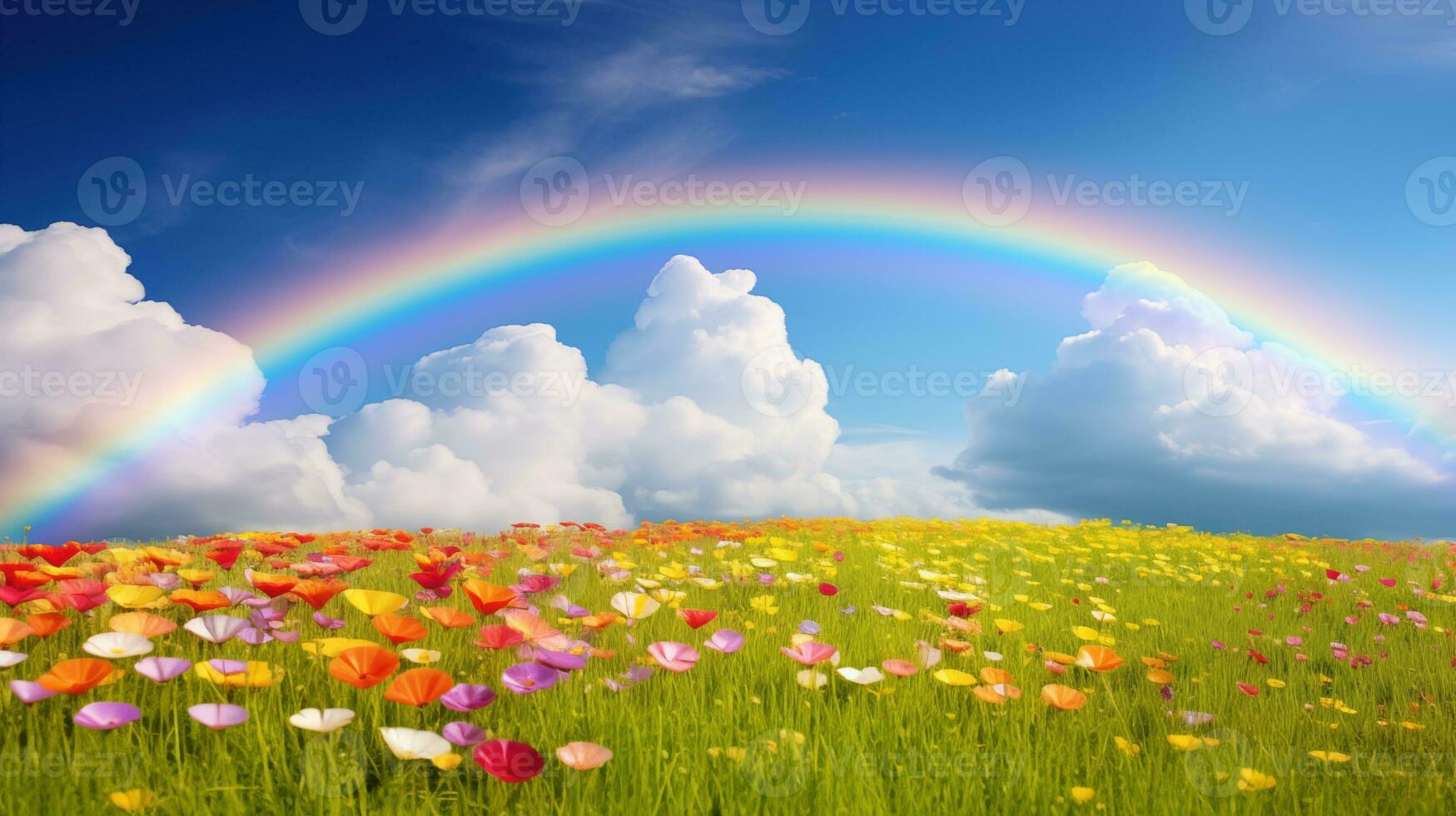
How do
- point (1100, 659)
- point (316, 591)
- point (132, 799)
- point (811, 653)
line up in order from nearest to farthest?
point (132, 799) < point (316, 591) < point (811, 653) < point (1100, 659)

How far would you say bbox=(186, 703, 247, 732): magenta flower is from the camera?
2.07m

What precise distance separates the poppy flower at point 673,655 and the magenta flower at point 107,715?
1536 millimetres

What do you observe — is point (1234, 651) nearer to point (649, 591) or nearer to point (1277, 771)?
point (1277, 771)

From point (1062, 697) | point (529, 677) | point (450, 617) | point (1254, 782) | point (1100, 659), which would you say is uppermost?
point (450, 617)

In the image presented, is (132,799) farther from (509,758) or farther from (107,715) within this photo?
(509,758)

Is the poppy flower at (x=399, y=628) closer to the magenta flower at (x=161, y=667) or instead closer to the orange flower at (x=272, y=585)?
the orange flower at (x=272, y=585)

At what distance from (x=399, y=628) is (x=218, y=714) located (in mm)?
554

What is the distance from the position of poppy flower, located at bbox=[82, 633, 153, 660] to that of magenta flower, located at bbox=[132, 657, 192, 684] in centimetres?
18

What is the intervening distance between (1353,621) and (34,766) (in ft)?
30.3

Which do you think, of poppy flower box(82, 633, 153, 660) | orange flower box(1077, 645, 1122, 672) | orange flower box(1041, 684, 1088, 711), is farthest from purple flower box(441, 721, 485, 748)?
orange flower box(1077, 645, 1122, 672)

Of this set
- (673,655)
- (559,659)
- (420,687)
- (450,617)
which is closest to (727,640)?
(673,655)

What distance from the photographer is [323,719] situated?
7.06 feet

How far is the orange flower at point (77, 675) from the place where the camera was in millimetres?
2244

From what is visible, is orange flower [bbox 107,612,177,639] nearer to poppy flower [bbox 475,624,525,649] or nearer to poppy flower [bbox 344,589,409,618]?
poppy flower [bbox 344,589,409,618]
